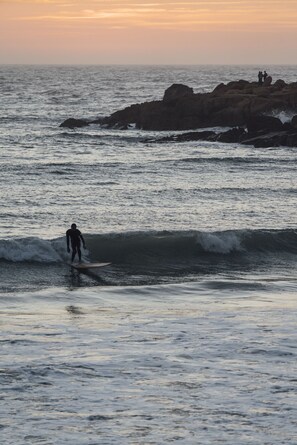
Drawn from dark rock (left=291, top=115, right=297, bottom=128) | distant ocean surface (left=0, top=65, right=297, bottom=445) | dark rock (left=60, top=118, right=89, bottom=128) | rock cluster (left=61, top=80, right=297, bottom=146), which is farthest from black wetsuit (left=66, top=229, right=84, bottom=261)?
dark rock (left=60, top=118, right=89, bottom=128)

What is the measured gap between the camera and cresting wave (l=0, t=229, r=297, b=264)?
29.1 m

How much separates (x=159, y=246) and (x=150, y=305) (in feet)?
25.5

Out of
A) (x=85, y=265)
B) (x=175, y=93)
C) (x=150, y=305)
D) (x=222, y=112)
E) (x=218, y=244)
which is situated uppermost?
(x=175, y=93)

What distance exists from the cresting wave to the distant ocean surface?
0.17 ft

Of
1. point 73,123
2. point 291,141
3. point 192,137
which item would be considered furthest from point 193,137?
point 73,123

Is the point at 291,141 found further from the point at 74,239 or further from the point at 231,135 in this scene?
the point at 74,239

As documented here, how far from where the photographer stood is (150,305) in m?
23.3

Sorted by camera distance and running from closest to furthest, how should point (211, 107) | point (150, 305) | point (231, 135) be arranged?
point (150, 305) < point (231, 135) < point (211, 107)

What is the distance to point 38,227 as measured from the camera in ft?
106

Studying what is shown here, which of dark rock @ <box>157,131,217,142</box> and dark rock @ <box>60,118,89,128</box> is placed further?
dark rock @ <box>60,118,89,128</box>

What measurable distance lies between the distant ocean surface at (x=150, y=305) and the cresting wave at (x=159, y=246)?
A: 0.17 feet

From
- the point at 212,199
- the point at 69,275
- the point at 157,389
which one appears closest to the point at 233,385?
the point at 157,389

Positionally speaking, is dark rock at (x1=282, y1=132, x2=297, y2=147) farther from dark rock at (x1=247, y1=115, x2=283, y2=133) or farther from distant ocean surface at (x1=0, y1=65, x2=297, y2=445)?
distant ocean surface at (x1=0, y1=65, x2=297, y2=445)

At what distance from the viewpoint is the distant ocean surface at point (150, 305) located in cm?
1574
